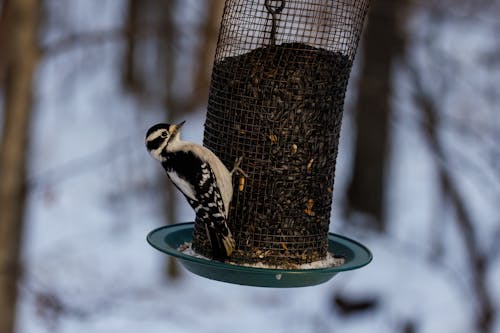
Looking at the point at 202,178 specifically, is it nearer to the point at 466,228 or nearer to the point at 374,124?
the point at 466,228

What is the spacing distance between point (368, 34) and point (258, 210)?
9.78 meters

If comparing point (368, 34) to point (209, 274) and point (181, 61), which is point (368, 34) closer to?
point (181, 61)

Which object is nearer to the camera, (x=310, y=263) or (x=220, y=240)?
Answer: (x=220, y=240)

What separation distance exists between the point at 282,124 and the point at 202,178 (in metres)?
0.62

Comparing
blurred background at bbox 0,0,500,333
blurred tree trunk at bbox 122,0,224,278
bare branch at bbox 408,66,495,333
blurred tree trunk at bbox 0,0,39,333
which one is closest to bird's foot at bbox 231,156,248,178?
blurred background at bbox 0,0,500,333

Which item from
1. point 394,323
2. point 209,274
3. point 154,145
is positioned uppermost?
point 154,145

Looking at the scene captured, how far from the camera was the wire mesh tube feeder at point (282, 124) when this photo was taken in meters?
5.00

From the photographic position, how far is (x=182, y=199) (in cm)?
1543

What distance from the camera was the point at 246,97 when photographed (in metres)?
5.03

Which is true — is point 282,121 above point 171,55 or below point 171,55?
above

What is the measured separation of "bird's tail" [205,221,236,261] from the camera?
4.88 m

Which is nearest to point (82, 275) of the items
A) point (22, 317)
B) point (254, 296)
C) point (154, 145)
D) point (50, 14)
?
point (22, 317)

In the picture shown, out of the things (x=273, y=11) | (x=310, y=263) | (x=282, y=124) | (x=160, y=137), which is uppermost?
(x=273, y=11)

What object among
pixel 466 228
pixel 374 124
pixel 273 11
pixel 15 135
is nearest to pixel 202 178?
pixel 273 11
